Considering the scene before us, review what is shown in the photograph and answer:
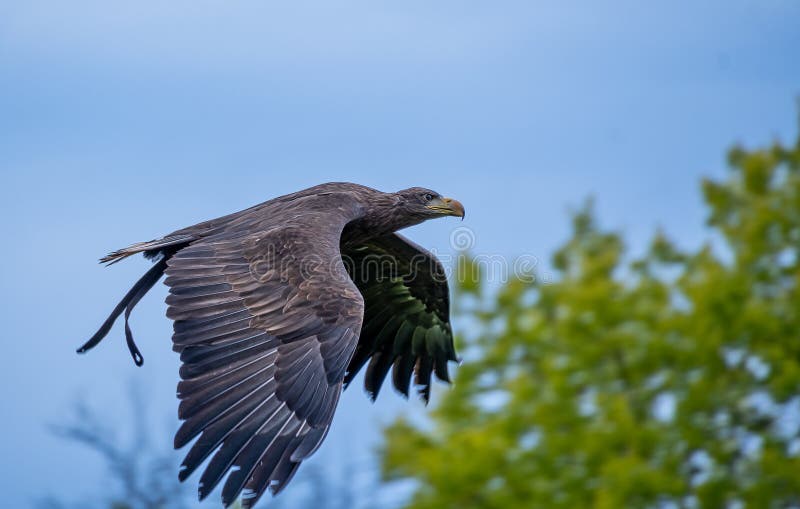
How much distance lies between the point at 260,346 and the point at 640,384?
11767mm

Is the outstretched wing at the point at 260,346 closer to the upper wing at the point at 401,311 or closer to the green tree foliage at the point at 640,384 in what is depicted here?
the upper wing at the point at 401,311

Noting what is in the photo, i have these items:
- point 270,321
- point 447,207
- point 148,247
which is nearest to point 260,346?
point 270,321

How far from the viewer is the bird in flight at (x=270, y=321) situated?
6465mm

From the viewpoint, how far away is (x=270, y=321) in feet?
23.7

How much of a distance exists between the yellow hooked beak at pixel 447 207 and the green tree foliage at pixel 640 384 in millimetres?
6883

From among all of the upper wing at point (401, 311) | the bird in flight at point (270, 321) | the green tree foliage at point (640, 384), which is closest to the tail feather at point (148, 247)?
the bird in flight at point (270, 321)

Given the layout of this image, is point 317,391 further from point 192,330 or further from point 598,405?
point 598,405

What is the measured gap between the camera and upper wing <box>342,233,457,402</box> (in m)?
10.1

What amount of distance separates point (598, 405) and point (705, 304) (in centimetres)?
231

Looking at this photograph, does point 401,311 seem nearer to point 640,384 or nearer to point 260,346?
point 260,346

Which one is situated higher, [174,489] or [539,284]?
[539,284]

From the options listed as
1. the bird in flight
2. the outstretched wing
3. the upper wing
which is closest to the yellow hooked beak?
the bird in flight

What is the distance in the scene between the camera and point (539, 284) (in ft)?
65.4

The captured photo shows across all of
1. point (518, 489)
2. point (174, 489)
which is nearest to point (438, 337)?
point (174, 489)
